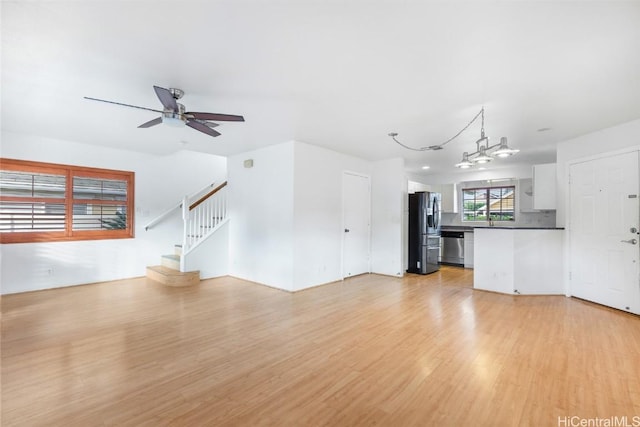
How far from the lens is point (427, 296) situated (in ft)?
14.7

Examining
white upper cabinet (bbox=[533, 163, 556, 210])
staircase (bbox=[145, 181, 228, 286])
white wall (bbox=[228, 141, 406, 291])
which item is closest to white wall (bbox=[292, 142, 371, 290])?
white wall (bbox=[228, 141, 406, 291])

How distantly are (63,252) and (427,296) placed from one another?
6.34 m

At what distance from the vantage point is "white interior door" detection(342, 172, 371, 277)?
568cm

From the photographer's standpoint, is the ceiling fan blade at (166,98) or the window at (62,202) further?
the window at (62,202)

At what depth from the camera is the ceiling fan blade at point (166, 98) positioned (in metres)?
2.41

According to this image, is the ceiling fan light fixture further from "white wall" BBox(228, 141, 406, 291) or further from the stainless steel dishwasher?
the stainless steel dishwasher

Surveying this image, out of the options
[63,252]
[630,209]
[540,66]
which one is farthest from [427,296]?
[63,252]

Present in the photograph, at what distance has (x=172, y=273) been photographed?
205 inches

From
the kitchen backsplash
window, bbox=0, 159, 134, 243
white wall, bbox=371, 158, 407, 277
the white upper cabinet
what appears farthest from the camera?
the kitchen backsplash

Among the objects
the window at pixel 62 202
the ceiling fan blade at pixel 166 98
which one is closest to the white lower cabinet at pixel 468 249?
the ceiling fan blade at pixel 166 98

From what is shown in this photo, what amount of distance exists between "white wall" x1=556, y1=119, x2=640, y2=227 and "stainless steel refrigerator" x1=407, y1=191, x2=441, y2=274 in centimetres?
229

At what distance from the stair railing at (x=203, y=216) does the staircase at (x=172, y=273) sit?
0.44 m

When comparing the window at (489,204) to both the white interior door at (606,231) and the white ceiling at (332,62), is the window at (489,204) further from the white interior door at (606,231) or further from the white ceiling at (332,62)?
the white ceiling at (332,62)

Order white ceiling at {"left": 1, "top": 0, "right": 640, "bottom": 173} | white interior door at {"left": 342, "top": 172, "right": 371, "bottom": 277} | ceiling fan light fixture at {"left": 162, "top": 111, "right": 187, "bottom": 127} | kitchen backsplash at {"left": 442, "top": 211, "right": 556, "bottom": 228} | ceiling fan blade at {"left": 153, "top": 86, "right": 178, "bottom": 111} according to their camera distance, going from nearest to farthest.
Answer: white ceiling at {"left": 1, "top": 0, "right": 640, "bottom": 173}
ceiling fan blade at {"left": 153, "top": 86, "right": 178, "bottom": 111}
ceiling fan light fixture at {"left": 162, "top": 111, "right": 187, "bottom": 127}
white interior door at {"left": 342, "top": 172, "right": 371, "bottom": 277}
kitchen backsplash at {"left": 442, "top": 211, "right": 556, "bottom": 228}
